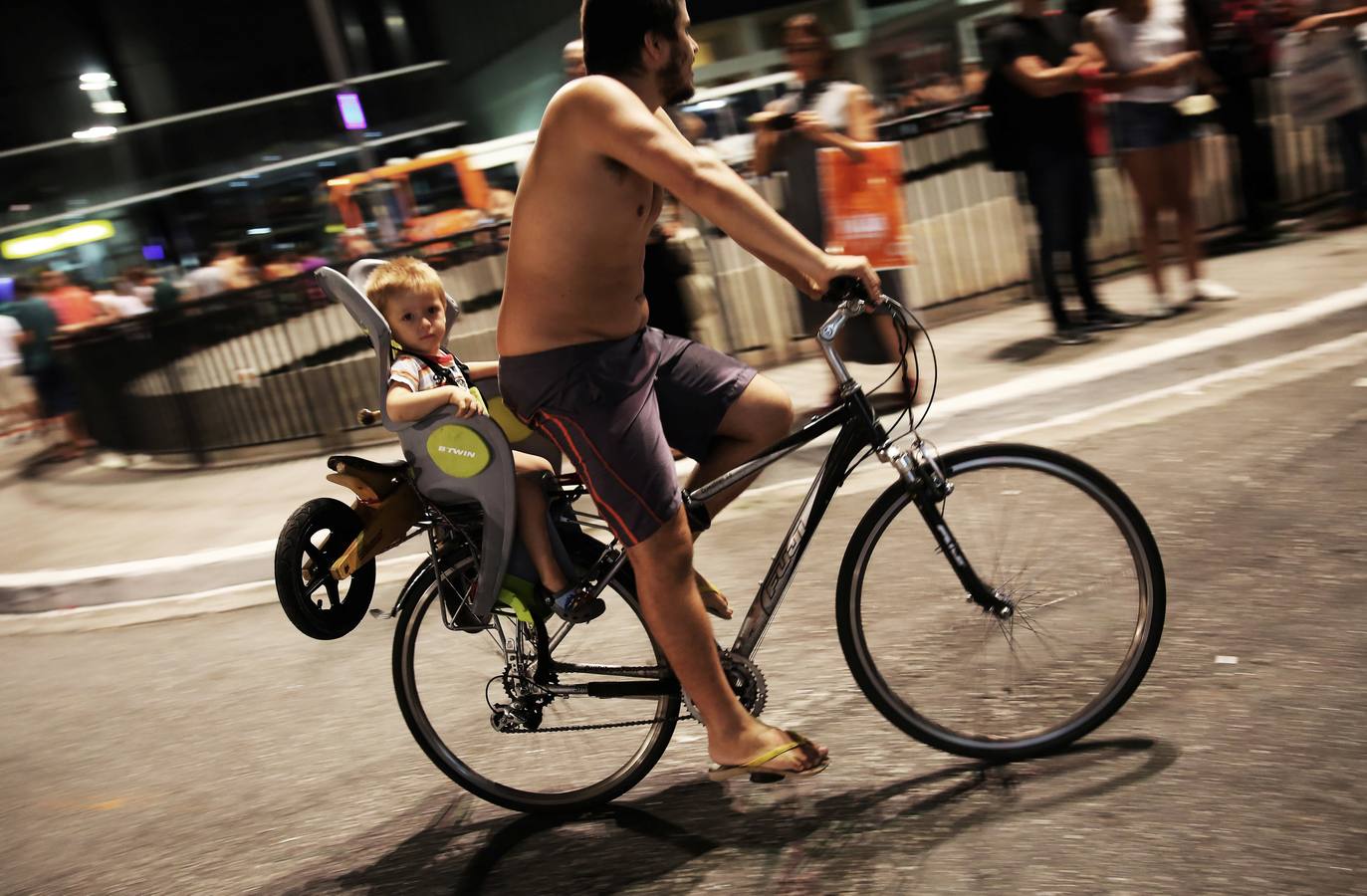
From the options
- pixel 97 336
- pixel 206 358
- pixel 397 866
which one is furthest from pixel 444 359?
pixel 97 336

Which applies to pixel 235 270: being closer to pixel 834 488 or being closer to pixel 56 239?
pixel 834 488

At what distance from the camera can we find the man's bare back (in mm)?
2693

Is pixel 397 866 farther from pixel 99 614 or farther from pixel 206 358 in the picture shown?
pixel 206 358

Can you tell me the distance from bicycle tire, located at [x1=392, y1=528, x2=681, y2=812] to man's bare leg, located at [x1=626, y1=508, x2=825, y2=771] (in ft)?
Result: 0.64

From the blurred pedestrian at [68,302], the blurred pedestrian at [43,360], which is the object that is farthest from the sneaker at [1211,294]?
the blurred pedestrian at [68,302]

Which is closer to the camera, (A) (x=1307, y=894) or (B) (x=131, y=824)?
(A) (x=1307, y=894)

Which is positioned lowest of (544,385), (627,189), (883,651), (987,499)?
(883,651)

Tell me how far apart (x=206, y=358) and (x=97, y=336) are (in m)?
1.38

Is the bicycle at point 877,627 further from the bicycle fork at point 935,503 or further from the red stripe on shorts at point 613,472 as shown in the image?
the red stripe on shorts at point 613,472

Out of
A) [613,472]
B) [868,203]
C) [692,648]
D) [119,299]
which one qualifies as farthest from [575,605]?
[119,299]

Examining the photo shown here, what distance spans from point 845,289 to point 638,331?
0.54m

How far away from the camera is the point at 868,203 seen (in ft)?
20.0

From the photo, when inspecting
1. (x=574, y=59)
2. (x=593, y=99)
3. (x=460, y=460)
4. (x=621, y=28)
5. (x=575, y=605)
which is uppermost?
(x=574, y=59)

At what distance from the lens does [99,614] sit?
6316mm
